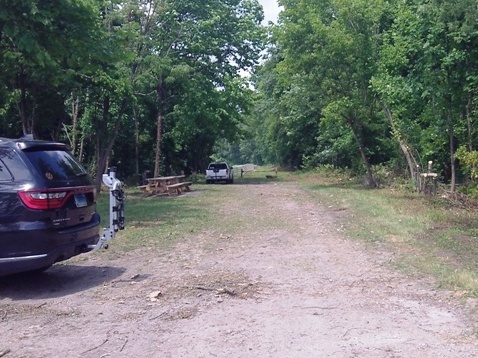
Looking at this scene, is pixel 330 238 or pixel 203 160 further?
pixel 203 160

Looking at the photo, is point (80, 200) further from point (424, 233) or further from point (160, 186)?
point (160, 186)

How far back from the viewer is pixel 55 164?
347 inches

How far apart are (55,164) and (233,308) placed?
10.7 feet

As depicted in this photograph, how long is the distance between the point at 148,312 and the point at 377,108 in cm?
2661

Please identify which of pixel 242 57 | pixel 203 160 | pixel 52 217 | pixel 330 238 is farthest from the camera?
pixel 203 160

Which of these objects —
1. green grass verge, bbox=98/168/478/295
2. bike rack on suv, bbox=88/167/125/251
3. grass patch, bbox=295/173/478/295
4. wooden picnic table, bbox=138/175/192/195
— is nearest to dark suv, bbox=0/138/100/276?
bike rack on suv, bbox=88/167/125/251

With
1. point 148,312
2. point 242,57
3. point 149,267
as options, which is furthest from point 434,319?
point 242,57

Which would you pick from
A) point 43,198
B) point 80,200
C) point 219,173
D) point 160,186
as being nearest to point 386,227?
point 80,200

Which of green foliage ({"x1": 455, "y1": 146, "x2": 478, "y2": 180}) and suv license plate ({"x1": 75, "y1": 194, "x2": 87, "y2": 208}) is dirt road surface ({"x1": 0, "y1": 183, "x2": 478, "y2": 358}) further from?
green foliage ({"x1": 455, "y1": 146, "x2": 478, "y2": 180})

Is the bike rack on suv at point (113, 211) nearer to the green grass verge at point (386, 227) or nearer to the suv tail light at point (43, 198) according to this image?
the suv tail light at point (43, 198)

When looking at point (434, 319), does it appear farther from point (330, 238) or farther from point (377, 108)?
point (377, 108)

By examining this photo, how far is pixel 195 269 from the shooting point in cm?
1001

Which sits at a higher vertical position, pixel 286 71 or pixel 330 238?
pixel 286 71

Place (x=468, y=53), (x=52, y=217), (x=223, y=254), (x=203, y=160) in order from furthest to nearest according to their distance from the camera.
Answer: (x=203, y=160), (x=468, y=53), (x=223, y=254), (x=52, y=217)
